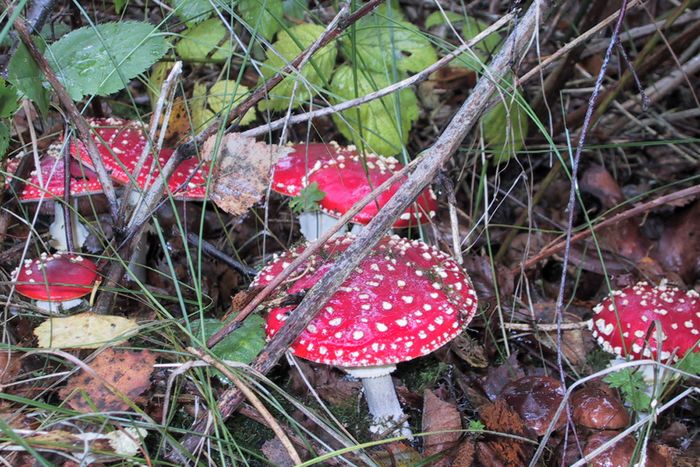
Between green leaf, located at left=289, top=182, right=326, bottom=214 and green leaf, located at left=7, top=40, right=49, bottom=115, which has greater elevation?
green leaf, located at left=7, top=40, right=49, bottom=115

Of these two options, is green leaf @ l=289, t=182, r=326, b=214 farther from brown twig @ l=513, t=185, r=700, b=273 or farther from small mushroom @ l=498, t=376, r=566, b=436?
small mushroom @ l=498, t=376, r=566, b=436

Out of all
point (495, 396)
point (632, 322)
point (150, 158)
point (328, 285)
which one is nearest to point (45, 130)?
point (150, 158)

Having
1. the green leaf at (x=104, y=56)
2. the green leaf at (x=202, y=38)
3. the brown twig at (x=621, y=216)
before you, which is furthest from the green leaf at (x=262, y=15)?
the brown twig at (x=621, y=216)

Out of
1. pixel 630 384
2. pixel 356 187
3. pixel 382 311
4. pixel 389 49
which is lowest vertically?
pixel 630 384

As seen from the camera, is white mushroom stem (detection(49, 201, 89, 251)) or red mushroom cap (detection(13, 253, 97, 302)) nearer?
red mushroom cap (detection(13, 253, 97, 302))

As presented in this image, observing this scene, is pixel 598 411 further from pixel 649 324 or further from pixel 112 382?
pixel 112 382

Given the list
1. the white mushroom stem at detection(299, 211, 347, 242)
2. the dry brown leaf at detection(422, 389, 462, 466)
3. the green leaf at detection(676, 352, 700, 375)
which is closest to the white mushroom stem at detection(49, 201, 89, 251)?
the white mushroom stem at detection(299, 211, 347, 242)

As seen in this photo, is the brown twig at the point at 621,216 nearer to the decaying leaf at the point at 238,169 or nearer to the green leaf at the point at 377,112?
the green leaf at the point at 377,112

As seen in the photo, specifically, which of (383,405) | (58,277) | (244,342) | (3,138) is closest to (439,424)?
(383,405)
